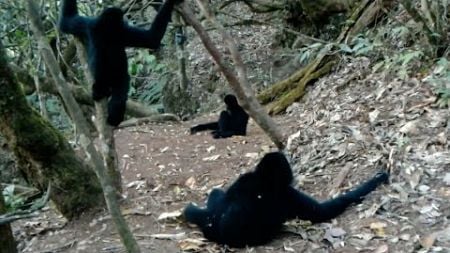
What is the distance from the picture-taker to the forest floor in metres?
5.13

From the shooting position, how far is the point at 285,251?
509 cm

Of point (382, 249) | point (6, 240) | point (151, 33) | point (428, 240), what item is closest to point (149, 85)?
point (151, 33)

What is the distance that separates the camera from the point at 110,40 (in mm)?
6238

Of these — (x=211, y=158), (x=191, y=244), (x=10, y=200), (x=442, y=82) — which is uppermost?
(x=442, y=82)

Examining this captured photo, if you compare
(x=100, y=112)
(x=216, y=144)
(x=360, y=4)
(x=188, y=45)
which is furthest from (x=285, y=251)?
(x=188, y=45)

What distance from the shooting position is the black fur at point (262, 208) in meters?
5.18

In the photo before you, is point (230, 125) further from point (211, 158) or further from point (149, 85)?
point (149, 85)

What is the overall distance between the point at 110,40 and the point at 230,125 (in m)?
4.21

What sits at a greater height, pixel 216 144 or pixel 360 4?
pixel 360 4

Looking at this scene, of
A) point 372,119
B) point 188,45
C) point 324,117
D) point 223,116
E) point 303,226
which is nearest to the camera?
point 303,226

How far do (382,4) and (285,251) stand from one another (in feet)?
18.6

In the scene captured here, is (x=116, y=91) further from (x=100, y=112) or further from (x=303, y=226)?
(x=303, y=226)

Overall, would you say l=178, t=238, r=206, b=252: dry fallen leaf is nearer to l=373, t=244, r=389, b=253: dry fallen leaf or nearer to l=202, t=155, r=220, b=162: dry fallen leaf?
l=373, t=244, r=389, b=253: dry fallen leaf

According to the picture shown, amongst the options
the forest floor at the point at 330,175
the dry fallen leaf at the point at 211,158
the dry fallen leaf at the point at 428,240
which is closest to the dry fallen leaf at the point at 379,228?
the forest floor at the point at 330,175
